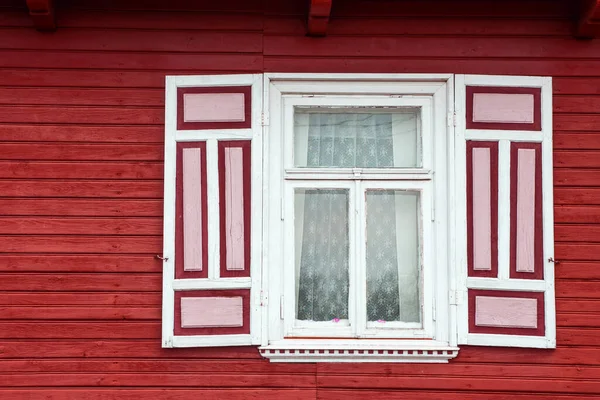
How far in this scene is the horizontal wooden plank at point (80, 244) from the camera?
4.51 meters

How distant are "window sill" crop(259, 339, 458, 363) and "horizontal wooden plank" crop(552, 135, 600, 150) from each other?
1315mm

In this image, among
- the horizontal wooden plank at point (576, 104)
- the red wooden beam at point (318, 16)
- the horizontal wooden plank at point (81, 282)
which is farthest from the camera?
the horizontal wooden plank at point (576, 104)

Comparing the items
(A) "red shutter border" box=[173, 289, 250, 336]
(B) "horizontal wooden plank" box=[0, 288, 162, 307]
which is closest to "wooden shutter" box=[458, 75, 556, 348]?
(A) "red shutter border" box=[173, 289, 250, 336]

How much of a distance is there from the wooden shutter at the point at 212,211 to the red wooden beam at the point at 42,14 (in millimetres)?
744

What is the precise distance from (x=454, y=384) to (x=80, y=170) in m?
2.42

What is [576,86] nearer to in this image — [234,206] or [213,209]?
[234,206]

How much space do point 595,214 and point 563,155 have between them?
1.24ft

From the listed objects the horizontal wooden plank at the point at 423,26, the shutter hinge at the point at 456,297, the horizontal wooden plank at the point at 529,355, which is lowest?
the horizontal wooden plank at the point at 529,355

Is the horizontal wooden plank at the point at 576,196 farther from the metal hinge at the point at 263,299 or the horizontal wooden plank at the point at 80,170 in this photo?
the horizontal wooden plank at the point at 80,170

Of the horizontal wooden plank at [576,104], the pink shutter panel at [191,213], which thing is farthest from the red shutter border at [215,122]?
the horizontal wooden plank at [576,104]

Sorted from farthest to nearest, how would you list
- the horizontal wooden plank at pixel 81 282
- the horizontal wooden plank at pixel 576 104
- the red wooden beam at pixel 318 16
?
the horizontal wooden plank at pixel 576 104, the horizontal wooden plank at pixel 81 282, the red wooden beam at pixel 318 16

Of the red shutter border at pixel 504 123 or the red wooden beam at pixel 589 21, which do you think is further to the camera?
the red shutter border at pixel 504 123

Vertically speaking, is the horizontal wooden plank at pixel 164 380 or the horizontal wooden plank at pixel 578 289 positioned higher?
the horizontal wooden plank at pixel 578 289

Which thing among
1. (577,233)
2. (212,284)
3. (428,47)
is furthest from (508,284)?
(212,284)
